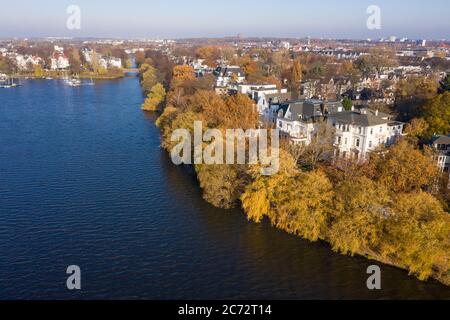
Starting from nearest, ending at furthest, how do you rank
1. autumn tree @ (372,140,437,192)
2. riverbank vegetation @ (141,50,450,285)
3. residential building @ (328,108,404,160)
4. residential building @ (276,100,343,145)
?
riverbank vegetation @ (141,50,450,285), autumn tree @ (372,140,437,192), residential building @ (328,108,404,160), residential building @ (276,100,343,145)

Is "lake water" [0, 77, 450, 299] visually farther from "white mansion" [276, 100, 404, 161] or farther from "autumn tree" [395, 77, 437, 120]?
"autumn tree" [395, 77, 437, 120]

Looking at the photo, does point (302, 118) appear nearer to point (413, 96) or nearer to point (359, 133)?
point (359, 133)

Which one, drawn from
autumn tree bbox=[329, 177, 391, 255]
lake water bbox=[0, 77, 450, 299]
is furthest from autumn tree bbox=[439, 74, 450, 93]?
Answer: lake water bbox=[0, 77, 450, 299]

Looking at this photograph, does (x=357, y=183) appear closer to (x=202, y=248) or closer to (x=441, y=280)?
(x=441, y=280)

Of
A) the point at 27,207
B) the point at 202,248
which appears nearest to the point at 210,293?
the point at 202,248

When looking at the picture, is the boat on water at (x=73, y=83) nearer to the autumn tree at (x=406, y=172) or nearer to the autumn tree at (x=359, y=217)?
the autumn tree at (x=406, y=172)
